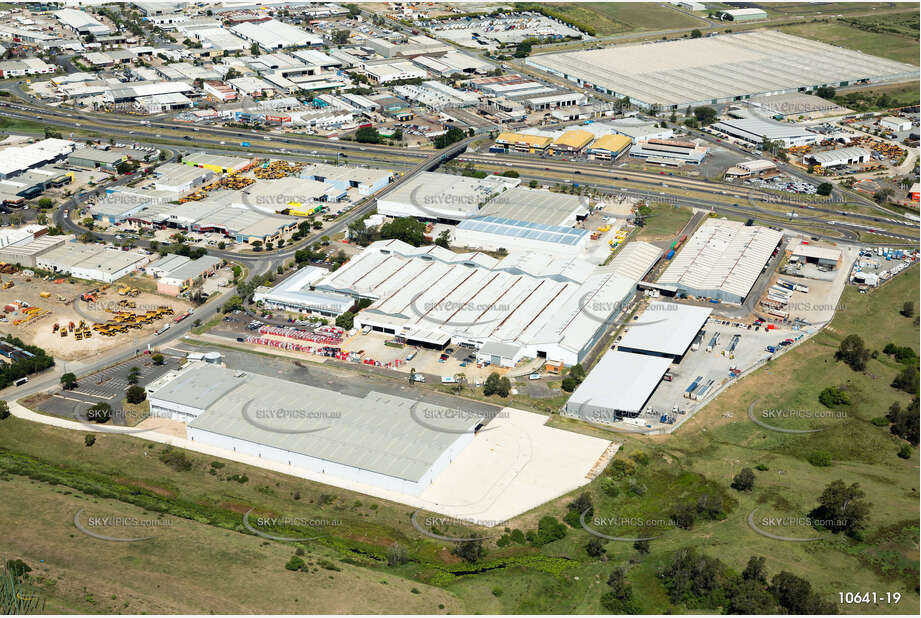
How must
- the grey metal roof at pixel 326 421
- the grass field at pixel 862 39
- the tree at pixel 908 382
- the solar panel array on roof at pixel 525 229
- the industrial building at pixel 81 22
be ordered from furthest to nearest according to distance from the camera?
the industrial building at pixel 81 22, the grass field at pixel 862 39, the solar panel array on roof at pixel 525 229, the tree at pixel 908 382, the grey metal roof at pixel 326 421

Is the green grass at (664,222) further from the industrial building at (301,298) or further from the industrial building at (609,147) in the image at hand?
the industrial building at (301,298)

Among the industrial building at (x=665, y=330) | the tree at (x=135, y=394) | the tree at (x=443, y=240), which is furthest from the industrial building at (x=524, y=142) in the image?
the tree at (x=135, y=394)

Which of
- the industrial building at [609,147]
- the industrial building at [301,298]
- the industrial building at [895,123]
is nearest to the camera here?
the industrial building at [301,298]

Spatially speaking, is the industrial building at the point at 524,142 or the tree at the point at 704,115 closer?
the industrial building at the point at 524,142

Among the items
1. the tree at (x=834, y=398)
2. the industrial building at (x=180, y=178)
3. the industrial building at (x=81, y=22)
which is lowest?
the tree at (x=834, y=398)

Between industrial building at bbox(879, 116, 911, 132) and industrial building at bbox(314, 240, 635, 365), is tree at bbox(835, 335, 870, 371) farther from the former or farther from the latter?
industrial building at bbox(879, 116, 911, 132)

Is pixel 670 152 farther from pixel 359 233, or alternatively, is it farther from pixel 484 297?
pixel 484 297
